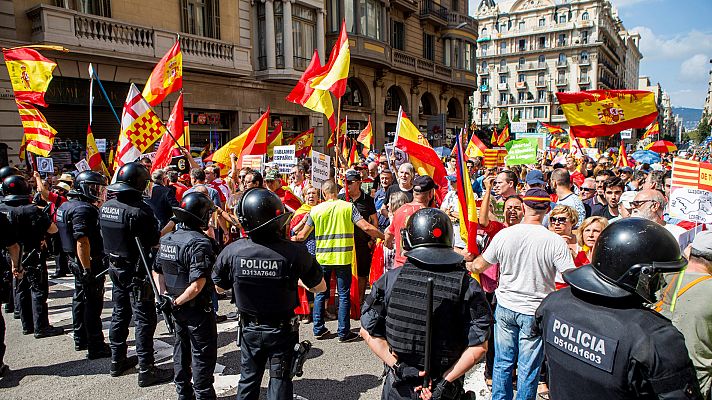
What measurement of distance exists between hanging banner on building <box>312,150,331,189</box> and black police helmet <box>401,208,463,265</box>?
446 centimetres

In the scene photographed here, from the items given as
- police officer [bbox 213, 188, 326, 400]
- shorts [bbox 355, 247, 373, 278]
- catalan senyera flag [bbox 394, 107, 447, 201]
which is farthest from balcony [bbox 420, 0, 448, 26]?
police officer [bbox 213, 188, 326, 400]

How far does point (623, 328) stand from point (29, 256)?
255 inches

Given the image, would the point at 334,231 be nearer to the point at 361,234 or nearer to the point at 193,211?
the point at 361,234

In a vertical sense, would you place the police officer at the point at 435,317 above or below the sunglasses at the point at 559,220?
below

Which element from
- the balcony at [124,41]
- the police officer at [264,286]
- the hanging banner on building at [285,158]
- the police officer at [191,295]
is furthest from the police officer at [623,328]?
the balcony at [124,41]

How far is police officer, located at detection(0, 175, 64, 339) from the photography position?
5641 mm

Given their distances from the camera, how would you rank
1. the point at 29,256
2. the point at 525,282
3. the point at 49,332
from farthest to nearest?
the point at 49,332 → the point at 29,256 → the point at 525,282

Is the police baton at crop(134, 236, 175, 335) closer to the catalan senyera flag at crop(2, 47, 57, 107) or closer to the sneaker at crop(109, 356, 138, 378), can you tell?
the sneaker at crop(109, 356, 138, 378)

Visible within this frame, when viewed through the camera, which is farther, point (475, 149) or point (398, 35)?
point (398, 35)

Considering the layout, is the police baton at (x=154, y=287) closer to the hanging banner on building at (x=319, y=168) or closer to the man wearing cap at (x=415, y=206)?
the man wearing cap at (x=415, y=206)

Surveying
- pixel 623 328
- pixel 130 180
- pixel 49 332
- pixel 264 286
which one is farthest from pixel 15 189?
pixel 623 328

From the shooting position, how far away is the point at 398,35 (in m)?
29.8

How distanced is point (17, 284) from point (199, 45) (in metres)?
13.0

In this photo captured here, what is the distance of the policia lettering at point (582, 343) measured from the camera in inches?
73.9
